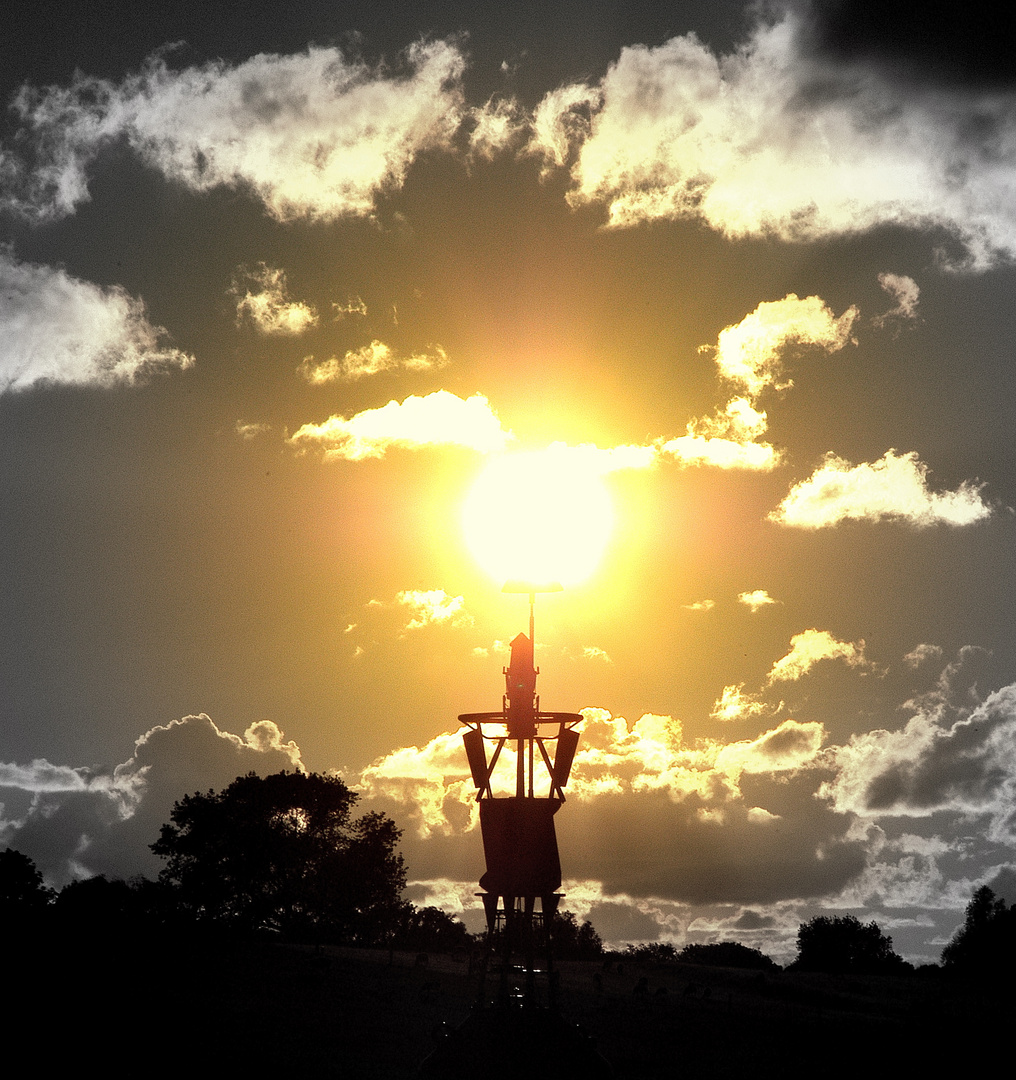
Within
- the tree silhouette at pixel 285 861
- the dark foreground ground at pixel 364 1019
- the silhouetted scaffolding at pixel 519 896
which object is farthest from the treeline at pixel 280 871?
the silhouetted scaffolding at pixel 519 896

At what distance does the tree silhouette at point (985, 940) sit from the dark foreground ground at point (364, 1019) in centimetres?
4082

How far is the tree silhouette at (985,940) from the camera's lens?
104 meters

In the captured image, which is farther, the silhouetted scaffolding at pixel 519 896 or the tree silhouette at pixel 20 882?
the tree silhouette at pixel 20 882

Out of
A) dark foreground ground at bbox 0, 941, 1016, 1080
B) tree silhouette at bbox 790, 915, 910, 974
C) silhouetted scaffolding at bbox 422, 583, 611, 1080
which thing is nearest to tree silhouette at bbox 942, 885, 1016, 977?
tree silhouette at bbox 790, 915, 910, 974

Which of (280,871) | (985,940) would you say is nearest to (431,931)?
(280,871)

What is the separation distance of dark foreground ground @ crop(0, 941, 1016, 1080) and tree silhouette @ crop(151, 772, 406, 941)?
22.2m

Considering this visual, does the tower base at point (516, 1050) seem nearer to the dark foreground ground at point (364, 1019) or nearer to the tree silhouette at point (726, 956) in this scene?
the dark foreground ground at point (364, 1019)

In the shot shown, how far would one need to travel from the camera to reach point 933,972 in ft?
283

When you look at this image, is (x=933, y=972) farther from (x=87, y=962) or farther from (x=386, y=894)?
(x=87, y=962)

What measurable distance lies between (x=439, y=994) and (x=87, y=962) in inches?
688

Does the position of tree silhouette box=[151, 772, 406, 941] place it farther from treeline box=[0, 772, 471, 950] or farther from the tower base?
the tower base

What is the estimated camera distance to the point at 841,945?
120 metres

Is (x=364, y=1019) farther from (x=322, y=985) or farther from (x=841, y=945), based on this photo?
(x=841, y=945)

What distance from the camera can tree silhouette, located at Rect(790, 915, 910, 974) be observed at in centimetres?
11750
